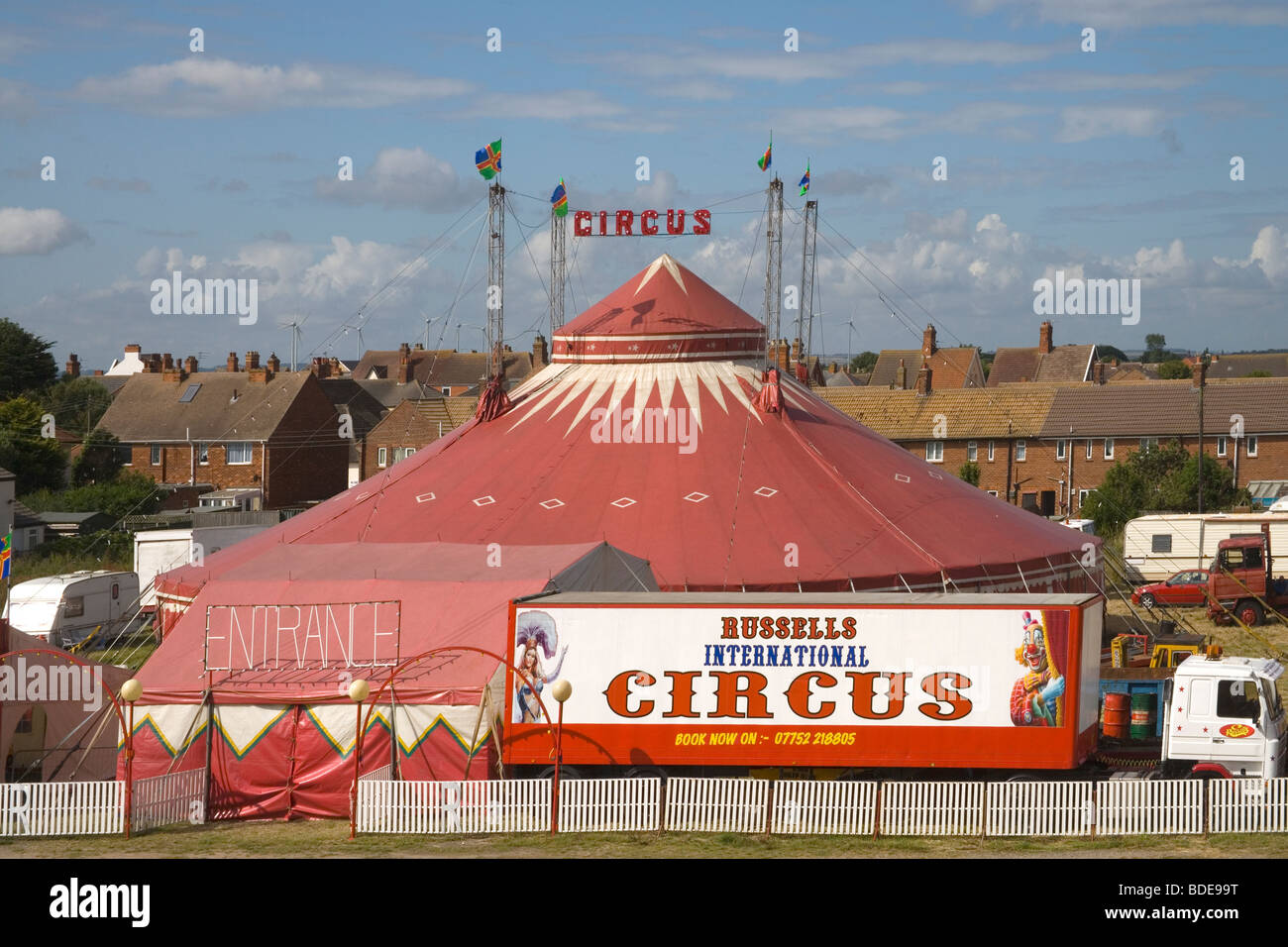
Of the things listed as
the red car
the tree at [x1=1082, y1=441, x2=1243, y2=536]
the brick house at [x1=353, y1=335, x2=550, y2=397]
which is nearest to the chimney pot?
the brick house at [x1=353, y1=335, x2=550, y2=397]

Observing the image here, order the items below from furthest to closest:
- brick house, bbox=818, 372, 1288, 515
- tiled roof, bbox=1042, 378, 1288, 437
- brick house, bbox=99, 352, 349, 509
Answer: brick house, bbox=99, 352, 349, 509 < tiled roof, bbox=1042, 378, 1288, 437 < brick house, bbox=818, 372, 1288, 515

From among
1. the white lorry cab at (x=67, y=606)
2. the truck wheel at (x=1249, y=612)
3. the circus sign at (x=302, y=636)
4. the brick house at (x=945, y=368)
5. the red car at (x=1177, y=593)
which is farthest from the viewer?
the brick house at (x=945, y=368)

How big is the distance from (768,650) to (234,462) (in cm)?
4958

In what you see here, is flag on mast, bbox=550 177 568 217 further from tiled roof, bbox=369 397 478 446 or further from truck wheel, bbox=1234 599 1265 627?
tiled roof, bbox=369 397 478 446

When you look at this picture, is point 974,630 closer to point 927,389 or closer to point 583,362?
point 583,362

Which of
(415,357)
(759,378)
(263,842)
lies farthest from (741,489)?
(415,357)

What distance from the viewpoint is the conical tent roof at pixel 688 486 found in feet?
84.9

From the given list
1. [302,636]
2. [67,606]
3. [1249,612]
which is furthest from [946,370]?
[302,636]

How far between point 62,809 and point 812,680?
845 cm

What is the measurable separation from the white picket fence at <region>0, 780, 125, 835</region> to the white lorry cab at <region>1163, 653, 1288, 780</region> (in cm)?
1176

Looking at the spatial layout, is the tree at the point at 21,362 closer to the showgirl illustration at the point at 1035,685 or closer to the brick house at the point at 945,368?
the brick house at the point at 945,368

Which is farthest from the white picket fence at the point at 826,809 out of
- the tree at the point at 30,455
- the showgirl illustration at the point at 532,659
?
the tree at the point at 30,455

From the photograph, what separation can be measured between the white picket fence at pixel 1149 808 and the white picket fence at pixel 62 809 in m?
10.7

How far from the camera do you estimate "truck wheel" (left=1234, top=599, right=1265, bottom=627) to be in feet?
114
